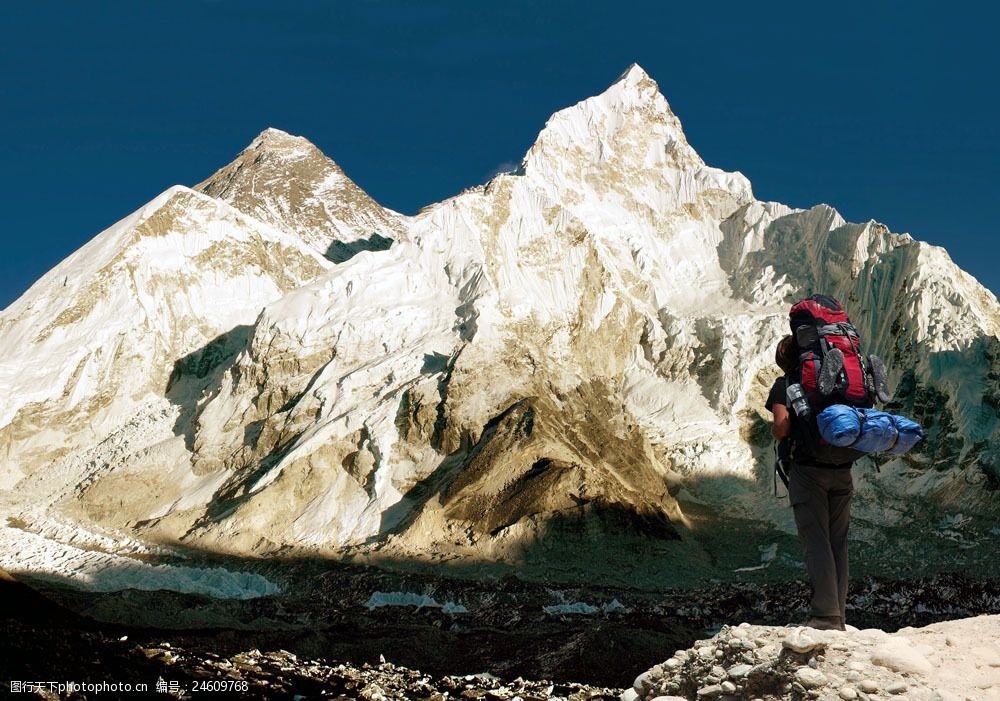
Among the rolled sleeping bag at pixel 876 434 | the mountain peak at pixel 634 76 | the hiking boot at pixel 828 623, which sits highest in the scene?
the mountain peak at pixel 634 76

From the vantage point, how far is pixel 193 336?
235 ft

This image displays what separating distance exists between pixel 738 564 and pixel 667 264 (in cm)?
3788

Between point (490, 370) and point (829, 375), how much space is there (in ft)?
152

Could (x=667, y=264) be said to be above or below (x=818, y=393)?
above

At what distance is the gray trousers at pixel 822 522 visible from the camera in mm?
8695

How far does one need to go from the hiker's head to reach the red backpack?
3.7 inches

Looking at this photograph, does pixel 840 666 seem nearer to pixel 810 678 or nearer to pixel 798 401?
pixel 810 678

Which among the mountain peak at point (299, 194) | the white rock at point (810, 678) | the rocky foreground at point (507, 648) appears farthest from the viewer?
the mountain peak at point (299, 194)

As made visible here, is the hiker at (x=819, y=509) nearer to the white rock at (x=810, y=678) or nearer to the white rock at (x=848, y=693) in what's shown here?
the white rock at (x=810, y=678)

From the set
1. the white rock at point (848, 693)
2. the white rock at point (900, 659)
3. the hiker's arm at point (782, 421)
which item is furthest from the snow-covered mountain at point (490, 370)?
the white rock at point (848, 693)

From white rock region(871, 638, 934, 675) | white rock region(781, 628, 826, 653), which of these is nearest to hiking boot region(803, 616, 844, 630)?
white rock region(781, 628, 826, 653)

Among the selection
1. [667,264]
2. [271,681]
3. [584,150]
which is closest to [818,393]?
[271,681]

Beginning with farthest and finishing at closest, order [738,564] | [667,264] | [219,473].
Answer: [667,264] < [219,473] < [738,564]

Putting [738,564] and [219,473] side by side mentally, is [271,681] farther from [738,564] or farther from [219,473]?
[219,473]
